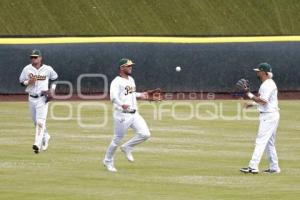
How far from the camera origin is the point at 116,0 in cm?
4941

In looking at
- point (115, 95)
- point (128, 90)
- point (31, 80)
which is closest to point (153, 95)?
point (128, 90)

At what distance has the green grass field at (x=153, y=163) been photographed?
16766mm

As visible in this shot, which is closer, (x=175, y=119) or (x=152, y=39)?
(x=175, y=119)

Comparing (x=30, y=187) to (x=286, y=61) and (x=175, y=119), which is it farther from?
(x=286, y=61)

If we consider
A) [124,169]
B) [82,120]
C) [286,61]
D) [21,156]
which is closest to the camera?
[124,169]

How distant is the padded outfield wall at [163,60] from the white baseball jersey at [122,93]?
66.2 ft

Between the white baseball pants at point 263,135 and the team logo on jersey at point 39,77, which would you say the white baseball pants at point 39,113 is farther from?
the white baseball pants at point 263,135

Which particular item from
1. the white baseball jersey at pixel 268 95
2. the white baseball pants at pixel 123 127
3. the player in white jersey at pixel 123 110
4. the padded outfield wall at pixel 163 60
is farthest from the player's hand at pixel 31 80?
the padded outfield wall at pixel 163 60

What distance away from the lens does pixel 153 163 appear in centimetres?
2105

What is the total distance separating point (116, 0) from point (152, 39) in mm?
9235

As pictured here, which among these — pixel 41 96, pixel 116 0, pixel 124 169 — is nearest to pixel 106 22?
pixel 116 0

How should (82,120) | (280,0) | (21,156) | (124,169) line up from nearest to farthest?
(124,169) < (21,156) < (82,120) < (280,0)

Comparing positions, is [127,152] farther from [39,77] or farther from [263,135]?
[39,77]

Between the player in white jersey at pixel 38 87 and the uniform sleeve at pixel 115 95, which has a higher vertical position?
the player in white jersey at pixel 38 87
